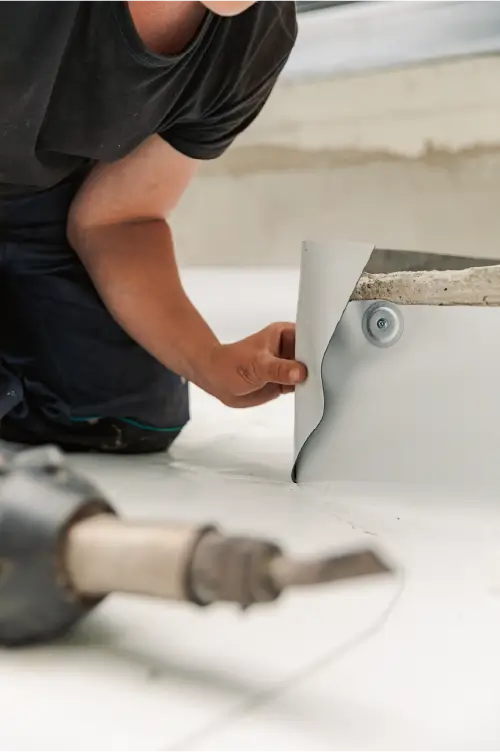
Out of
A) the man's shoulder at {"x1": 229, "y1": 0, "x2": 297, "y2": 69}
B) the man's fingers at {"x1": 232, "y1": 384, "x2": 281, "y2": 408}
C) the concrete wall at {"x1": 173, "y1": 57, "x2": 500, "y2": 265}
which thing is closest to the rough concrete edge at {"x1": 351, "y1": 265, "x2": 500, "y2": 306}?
the man's fingers at {"x1": 232, "y1": 384, "x2": 281, "y2": 408}

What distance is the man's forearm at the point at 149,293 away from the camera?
25.7 inches

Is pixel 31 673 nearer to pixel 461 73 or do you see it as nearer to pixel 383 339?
pixel 383 339

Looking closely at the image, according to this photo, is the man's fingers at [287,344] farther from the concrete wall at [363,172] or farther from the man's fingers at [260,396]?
the concrete wall at [363,172]

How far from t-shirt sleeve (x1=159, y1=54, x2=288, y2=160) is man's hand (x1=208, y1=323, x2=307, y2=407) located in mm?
172

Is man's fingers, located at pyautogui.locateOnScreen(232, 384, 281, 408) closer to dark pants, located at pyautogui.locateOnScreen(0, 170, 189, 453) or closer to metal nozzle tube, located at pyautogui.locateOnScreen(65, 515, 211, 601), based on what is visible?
dark pants, located at pyautogui.locateOnScreen(0, 170, 189, 453)

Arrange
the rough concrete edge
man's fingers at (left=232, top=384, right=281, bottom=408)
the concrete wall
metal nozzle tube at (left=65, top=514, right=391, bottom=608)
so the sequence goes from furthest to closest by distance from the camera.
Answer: the concrete wall, man's fingers at (left=232, top=384, right=281, bottom=408), the rough concrete edge, metal nozzle tube at (left=65, top=514, right=391, bottom=608)

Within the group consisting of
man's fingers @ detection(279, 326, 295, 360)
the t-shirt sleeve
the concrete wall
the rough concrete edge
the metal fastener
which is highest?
the t-shirt sleeve

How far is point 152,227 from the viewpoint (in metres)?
0.71

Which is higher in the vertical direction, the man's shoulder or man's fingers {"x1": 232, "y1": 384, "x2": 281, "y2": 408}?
the man's shoulder

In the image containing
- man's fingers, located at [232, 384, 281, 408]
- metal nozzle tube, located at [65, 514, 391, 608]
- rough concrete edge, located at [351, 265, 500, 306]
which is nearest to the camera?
metal nozzle tube, located at [65, 514, 391, 608]

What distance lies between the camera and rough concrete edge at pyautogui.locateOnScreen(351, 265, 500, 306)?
50 centimetres

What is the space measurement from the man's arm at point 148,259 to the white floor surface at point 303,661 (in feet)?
0.57

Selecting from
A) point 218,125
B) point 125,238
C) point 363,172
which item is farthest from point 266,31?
point 363,172

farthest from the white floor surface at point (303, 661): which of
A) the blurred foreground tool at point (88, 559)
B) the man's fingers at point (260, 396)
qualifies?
the man's fingers at point (260, 396)
